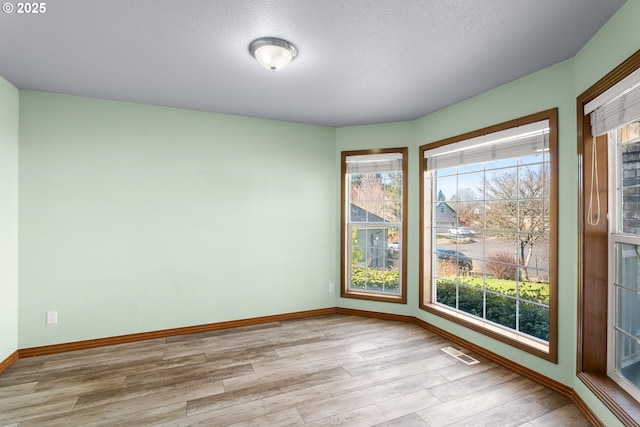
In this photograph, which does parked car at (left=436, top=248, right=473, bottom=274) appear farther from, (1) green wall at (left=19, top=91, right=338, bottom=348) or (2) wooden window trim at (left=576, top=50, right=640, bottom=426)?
(1) green wall at (left=19, top=91, right=338, bottom=348)

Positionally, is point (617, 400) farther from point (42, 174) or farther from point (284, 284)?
point (42, 174)

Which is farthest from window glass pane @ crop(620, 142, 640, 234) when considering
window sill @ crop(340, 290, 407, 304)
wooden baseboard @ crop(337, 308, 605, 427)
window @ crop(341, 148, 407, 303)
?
window sill @ crop(340, 290, 407, 304)

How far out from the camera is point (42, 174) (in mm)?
2980

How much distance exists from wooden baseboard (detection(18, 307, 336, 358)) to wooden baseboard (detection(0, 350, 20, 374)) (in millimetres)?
44

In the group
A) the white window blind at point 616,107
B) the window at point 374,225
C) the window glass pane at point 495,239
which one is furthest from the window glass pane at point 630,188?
the window at point 374,225

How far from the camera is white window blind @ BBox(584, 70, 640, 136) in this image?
1.69m

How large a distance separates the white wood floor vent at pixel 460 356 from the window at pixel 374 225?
91 centimetres

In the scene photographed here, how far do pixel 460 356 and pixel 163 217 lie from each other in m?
3.37

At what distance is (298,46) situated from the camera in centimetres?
213

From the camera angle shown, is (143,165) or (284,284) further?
(284,284)

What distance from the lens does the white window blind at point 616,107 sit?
169 cm

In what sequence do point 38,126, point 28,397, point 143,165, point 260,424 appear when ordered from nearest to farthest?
point 260,424
point 28,397
point 38,126
point 143,165

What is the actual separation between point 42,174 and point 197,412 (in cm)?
267

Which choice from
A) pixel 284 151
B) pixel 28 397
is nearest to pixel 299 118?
pixel 284 151
